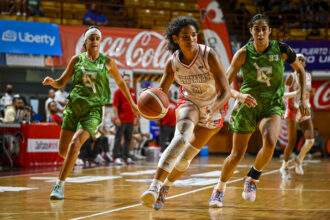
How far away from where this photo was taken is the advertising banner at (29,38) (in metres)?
14.9

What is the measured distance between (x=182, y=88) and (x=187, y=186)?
2.72 meters

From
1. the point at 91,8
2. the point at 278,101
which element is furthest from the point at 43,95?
the point at 278,101

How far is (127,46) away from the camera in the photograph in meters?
17.0

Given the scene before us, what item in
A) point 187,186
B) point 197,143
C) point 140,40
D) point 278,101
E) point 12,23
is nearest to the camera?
point 197,143

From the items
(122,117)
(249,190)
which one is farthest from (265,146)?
(122,117)

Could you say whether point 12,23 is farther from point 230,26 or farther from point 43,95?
point 230,26

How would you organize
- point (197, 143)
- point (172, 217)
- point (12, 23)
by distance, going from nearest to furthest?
point (172, 217) → point (197, 143) → point (12, 23)

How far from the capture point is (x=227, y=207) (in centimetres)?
550

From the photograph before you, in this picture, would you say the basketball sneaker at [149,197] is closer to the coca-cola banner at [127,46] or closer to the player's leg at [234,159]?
the player's leg at [234,159]

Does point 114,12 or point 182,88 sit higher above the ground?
point 114,12

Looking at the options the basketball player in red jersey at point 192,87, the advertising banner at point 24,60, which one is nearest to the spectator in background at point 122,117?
the advertising banner at point 24,60

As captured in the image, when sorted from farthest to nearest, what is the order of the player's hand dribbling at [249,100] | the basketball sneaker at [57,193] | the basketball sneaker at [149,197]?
1. the basketball sneaker at [57,193]
2. the player's hand dribbling at [249,100]
3. the basketball sneaker at [149,197]

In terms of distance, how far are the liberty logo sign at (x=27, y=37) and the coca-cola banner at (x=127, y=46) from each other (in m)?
0.50

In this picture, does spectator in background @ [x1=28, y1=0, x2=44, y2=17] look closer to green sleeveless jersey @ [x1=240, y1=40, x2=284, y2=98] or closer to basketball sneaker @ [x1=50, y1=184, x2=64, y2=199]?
basketball sneaker @ [x1=50, y1=184, x2=64, y2=199]
